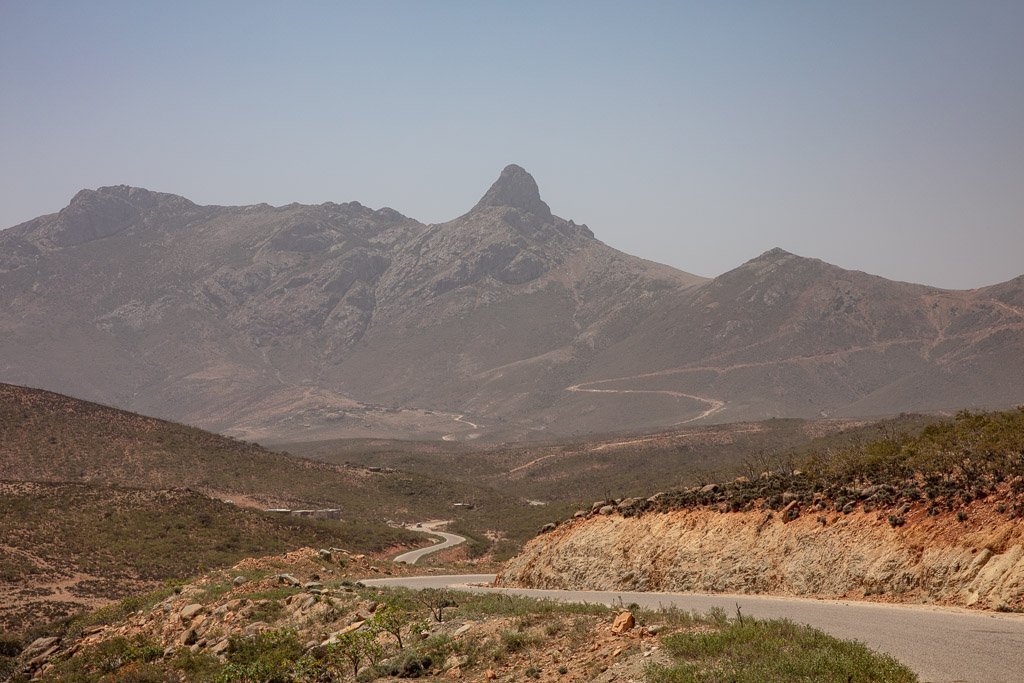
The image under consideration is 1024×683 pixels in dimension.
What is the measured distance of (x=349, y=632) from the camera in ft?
55.5

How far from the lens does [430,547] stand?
53625 millimetres

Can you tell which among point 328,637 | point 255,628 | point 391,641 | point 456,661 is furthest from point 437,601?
point 255,628

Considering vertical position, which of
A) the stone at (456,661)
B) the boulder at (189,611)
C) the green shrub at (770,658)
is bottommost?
the boulder at (189,611)

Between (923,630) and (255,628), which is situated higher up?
(923,630)

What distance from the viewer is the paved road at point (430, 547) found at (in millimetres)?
46969

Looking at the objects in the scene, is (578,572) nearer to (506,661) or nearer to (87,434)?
(506,661)

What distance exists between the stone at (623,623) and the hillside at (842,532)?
6.08m

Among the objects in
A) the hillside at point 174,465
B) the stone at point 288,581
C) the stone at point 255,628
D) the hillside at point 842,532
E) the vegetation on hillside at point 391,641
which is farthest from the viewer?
the hillside at point 174,465

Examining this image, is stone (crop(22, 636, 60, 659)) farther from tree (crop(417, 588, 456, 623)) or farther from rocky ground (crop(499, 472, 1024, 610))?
rocky ground (crop(499, 472, 1024, 610))

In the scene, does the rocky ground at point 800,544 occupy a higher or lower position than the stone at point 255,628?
higher

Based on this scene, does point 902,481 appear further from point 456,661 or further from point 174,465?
point 174,465

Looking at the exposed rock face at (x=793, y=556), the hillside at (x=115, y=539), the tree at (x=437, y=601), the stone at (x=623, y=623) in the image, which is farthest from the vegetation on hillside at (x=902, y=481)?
the hillside at (x=115, y=539)

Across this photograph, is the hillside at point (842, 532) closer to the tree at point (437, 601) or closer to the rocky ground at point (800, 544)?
the rocky ground at point (800, 544)

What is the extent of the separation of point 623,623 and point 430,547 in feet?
137
